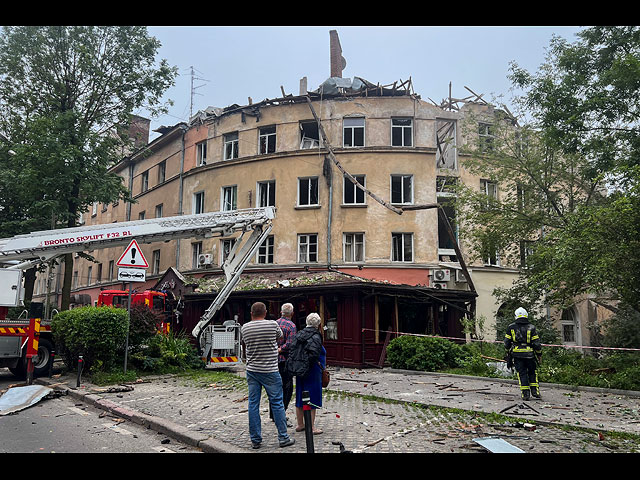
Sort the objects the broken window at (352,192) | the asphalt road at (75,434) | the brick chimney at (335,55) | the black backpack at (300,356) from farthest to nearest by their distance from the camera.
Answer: the brick chimney at (335,55)
the broken window at (352,192)
the black backpack at (300,356)
the asphalt road at (75,434)

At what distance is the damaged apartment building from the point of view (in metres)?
22.9

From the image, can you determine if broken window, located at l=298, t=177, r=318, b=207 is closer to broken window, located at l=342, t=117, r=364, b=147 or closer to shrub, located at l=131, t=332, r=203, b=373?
broken window, located at l=342, t=117, r=364, b=147

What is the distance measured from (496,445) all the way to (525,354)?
15.7 ft

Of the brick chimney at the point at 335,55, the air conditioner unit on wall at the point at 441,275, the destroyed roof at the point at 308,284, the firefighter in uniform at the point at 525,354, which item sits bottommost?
the firefighter in uniform at the point at 525,354

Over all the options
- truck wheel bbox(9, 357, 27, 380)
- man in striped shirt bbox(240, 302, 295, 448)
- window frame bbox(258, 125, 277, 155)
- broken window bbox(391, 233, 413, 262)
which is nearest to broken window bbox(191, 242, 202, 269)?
window frame bbox(258, 125, 277, 155)

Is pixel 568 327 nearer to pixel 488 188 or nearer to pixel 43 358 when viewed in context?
pixel 488 188

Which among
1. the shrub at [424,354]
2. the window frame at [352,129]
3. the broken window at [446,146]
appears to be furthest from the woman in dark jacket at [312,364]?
the broken window at [446,146]

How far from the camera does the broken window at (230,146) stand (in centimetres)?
2845

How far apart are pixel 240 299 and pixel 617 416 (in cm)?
1513

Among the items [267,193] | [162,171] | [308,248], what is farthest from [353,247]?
[162,171]

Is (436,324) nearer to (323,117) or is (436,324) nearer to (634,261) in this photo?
(634,261)

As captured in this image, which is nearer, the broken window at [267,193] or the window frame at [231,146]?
the broken window at [267,193]

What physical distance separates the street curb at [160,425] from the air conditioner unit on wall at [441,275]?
16.5 meters

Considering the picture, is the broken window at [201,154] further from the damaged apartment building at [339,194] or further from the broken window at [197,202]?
the broken window at [197,202]
